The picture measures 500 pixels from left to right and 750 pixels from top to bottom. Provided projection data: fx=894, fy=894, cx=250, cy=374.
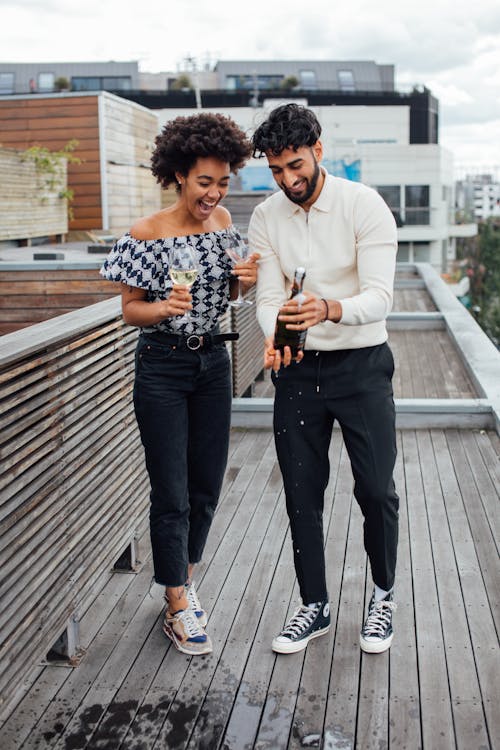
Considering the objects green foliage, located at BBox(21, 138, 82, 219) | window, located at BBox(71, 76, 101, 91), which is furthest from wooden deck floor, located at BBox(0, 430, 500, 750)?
window, located at BBox(71, 76, 101, 91)

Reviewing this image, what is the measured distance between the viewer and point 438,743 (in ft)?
7.77

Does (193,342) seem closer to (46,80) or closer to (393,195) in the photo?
(393,195)

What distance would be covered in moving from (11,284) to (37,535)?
400 centimetres

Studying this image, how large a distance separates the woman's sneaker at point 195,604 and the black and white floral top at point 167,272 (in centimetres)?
93

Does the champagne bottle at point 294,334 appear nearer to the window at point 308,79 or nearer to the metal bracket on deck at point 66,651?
the metal bracket on deck at point 66,651

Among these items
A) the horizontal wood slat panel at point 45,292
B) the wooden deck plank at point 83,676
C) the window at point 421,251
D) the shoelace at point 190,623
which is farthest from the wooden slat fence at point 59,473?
the window at point 421,251

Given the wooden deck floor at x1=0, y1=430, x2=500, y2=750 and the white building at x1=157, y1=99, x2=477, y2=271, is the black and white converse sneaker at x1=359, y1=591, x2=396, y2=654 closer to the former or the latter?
the wooden deck floor at x1=0, y1=430, x2=500, y2=750

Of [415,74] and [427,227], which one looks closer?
[427,227]

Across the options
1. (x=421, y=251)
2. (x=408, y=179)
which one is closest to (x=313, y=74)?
(x=408, y=179)

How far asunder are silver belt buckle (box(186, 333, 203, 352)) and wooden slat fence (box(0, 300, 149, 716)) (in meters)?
0.36

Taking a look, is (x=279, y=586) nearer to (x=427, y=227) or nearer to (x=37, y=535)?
(x=37, y=535)

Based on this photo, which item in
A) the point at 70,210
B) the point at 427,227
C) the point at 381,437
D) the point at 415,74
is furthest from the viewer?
the point at 415,74

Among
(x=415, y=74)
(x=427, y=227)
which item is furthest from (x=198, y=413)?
(x=415, y=74)

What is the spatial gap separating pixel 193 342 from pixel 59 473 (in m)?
0.57
